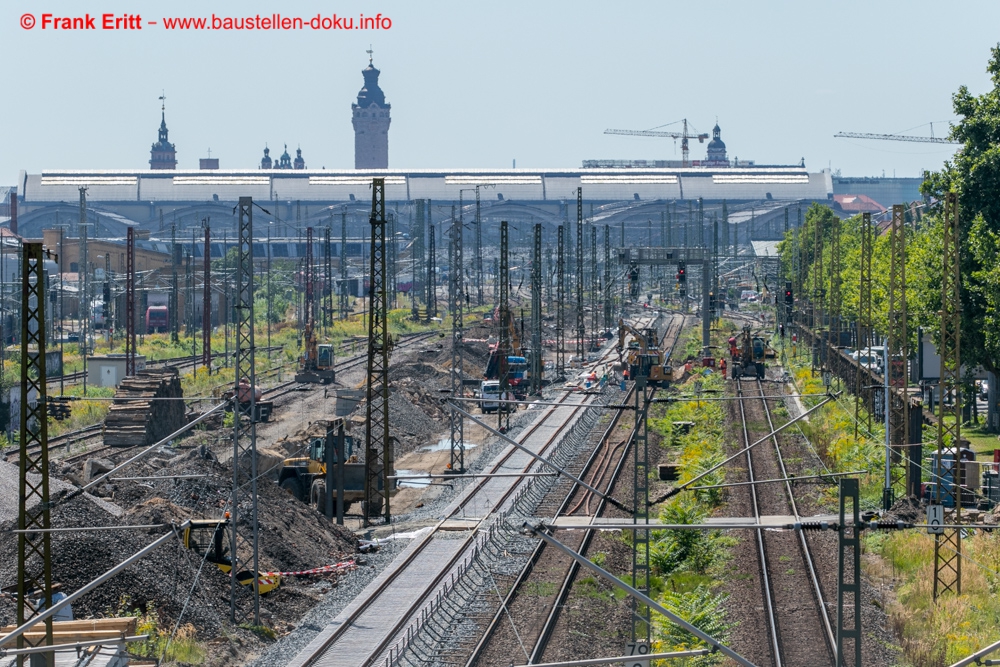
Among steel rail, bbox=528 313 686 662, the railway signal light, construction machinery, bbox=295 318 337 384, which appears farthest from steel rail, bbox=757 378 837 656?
construction machinery, bbox=295 318 337 384

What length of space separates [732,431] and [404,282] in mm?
85614

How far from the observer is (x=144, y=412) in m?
45.1

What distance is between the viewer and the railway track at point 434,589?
2197 cm

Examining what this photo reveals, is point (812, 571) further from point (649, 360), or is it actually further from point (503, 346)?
point (649, 360)

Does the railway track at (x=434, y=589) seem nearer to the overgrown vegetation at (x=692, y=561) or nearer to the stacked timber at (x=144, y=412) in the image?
the overgrown vegetation at (x=692, y=561)

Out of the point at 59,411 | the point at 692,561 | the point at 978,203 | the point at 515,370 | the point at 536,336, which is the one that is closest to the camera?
the point at 692,561

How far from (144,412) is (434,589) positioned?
869 inches

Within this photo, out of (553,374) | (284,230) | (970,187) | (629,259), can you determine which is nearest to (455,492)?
(970,187)

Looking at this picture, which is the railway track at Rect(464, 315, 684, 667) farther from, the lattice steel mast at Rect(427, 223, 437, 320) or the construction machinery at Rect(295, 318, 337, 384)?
the lattice steel mast at Rect(427, 223, 437, 320)

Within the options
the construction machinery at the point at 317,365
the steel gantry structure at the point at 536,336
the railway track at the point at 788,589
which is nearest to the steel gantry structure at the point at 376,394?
the railway track at the point at 788,589

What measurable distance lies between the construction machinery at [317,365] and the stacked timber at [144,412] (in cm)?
1241

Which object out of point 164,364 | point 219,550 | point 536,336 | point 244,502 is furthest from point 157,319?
point 219,550

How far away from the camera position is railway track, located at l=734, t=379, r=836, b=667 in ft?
70.6

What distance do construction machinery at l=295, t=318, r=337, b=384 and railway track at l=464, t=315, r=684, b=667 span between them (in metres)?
24.2
